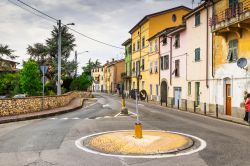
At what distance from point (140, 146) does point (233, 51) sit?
14.3 meters

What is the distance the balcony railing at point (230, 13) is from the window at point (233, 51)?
1.75 meters

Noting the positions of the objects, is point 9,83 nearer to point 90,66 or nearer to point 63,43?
point 63,43

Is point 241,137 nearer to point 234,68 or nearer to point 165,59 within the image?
point 234,68

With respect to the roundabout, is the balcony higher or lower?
higher

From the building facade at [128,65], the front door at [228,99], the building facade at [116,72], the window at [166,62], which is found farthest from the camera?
the building facade at [116,72]

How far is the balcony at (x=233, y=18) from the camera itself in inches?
720

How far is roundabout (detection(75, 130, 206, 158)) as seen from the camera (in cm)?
855

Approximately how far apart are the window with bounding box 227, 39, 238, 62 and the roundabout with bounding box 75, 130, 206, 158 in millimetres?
11564

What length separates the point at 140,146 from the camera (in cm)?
940

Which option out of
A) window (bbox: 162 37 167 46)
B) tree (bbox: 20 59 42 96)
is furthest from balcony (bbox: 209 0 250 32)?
tree (bbox: 20 59 42 96)

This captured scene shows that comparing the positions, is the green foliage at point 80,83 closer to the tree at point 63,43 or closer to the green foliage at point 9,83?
the tree at point 63,43

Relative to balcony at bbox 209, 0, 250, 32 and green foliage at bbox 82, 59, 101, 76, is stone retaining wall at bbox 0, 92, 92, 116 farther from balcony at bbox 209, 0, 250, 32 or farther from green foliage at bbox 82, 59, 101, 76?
green foliage at bbox 82, 59, 101, 76

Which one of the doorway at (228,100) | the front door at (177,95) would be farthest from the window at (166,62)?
the doorway at (228,100)

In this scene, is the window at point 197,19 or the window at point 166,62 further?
the window at point 166,62
